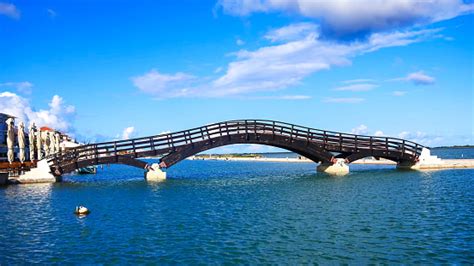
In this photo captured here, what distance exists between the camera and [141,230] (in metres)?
19.9

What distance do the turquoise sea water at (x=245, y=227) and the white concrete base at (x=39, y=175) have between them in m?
10.4

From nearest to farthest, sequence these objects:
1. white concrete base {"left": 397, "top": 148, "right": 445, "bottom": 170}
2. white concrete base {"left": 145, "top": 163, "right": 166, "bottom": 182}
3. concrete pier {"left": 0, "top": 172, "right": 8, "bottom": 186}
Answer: concrete pier {"left": 0, "top": 172, "right": 8, "bottom": 186} < white concrete base {"left": 145, "top": 163, "right": 166, "bottom": 182} < white concrete base {"left": 397, "top": 148, "right": 445, "bottom": 170}

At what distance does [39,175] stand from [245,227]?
31.2 meters

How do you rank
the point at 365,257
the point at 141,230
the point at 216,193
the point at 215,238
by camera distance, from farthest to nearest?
the point at 216,193 → the point at 141,230 → the point at 215,238 → the point at 365,257

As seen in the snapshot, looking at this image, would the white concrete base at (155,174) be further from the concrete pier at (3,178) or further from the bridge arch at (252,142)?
the concrete pier at (3,178)

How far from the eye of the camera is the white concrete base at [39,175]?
141 feet

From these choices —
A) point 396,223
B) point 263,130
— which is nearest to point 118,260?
point 396,223

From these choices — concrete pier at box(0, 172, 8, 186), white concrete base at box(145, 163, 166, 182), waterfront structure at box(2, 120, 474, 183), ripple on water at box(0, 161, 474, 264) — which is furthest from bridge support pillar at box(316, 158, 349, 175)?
concrete pier at box(0, 172, 8, 186)

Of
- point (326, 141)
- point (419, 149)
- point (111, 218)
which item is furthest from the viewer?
point (419, 149)

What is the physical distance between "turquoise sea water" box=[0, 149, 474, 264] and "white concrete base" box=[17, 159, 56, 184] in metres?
10.4

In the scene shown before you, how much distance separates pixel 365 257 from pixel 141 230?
33.4ft

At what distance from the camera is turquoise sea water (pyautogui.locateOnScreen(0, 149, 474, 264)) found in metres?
15.5

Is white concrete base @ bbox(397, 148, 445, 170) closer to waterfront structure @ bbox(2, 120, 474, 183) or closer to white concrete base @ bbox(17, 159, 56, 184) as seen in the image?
waterfront structure @ bbox(2, 120, 474, 183)

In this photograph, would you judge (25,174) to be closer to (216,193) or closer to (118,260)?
(216,193)
